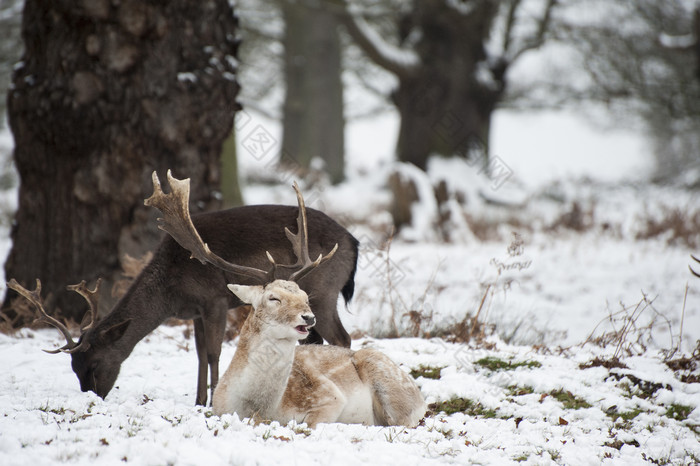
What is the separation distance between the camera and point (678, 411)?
15.1 ft

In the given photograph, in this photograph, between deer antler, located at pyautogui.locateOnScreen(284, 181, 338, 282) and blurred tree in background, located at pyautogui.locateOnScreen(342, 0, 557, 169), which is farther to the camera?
blurred tree in background, located at pyautogui.locateOnScreen(342, 0, 557, 169)

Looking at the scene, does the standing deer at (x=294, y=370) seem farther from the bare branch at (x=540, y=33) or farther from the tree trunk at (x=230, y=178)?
the bare branch at (x=540, y=33)

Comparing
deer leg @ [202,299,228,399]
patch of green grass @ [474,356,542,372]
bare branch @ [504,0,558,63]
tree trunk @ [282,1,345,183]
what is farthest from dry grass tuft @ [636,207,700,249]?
tree trunk @ [282,1,345,183]

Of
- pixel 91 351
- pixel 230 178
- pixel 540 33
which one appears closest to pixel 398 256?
pixel 230 178

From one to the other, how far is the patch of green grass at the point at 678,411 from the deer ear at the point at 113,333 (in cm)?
367

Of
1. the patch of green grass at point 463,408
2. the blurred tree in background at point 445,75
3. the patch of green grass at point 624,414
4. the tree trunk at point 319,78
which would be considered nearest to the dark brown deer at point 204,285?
the patch of green grass at point 463,408

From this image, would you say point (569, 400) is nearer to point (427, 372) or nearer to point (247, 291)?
point (427, 372)

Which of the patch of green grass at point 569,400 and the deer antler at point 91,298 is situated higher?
the deer antler at point 91,298

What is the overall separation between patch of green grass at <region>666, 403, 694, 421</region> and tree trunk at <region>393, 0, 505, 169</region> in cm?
910

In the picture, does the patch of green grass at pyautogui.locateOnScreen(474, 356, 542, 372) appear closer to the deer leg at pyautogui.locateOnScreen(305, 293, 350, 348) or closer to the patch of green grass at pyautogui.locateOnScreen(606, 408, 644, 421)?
the patch of green grass at pyautogui.locateOnScreen(606, 408, 644, 421)

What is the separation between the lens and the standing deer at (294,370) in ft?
12.8

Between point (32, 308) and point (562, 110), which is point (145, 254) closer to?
point (32, 308)

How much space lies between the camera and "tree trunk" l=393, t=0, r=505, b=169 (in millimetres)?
13273

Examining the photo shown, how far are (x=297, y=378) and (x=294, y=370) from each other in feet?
0.24
